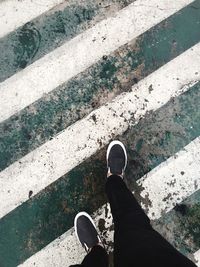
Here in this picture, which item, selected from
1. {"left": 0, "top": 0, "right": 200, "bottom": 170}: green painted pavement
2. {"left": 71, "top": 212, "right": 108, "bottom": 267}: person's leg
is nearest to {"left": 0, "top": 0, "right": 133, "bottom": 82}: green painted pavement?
{"left": 0, "top": 0, "right": 200, "bottom": 170}: green painted pavement

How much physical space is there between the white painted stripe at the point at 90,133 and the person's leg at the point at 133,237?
27 cm

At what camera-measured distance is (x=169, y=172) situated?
3.67 m

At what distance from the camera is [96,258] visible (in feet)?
11.2

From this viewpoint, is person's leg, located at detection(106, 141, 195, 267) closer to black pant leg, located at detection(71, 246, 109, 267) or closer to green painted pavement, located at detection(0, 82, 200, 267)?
green painted pavement, located at detection(0, 82, 200, 267)

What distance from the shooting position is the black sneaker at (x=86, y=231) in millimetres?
3506

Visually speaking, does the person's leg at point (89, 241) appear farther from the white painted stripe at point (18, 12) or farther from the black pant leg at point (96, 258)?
the white painted stripe at point (18, 12)

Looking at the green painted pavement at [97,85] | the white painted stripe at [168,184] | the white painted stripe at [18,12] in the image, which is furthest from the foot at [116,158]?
the white painted stripe at [18,12]

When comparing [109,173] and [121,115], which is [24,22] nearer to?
[121,115]

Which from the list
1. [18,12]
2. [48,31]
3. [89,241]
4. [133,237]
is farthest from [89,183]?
[18,12]

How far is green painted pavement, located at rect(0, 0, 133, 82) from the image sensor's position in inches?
148

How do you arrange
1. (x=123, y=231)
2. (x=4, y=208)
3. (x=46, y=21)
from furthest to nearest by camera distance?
(x=46, y=21)
(x=4, y=208)
(x=123, y=231)

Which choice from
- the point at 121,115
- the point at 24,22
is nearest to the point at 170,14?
the point at 121,115

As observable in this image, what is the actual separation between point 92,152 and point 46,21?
1.22 metres

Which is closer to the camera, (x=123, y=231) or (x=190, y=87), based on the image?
(x=123, y=231)
